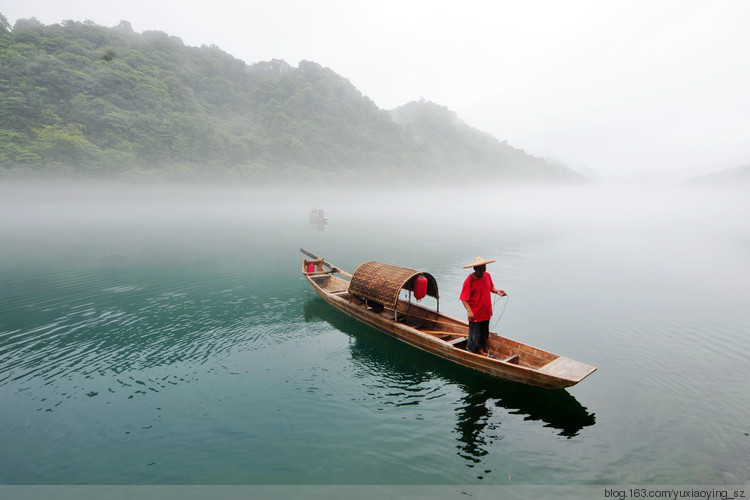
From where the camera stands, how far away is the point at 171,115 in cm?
8025

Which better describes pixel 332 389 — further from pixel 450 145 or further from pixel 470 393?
pixel 450 145

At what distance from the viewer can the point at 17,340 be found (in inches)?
497

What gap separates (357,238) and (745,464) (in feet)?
128

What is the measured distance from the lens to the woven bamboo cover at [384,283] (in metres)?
12.8

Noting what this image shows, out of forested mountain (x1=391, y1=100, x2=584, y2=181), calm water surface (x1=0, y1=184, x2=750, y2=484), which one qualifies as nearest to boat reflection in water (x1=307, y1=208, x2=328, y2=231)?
calm water surface (x1=0, y1=184, x2=750, y2=484)

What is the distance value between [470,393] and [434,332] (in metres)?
2.73

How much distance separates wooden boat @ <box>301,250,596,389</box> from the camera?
8.74 metres

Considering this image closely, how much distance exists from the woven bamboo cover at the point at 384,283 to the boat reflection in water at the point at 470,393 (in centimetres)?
186

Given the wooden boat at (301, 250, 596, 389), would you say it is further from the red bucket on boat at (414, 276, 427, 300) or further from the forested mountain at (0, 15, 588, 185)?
the forested mountain at (0, 15, 588, 185)

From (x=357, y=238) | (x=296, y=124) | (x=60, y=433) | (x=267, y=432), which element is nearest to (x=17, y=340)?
(x=60, y=433)

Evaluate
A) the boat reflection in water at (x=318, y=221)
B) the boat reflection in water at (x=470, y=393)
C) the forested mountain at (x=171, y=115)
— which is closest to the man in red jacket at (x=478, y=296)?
the boat reflection in water at (x=470, y=393)

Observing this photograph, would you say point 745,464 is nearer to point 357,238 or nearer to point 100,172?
point 357,238

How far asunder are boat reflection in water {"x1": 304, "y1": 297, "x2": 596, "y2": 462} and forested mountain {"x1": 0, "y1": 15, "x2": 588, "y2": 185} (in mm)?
72683

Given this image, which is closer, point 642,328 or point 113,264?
point 642,328
